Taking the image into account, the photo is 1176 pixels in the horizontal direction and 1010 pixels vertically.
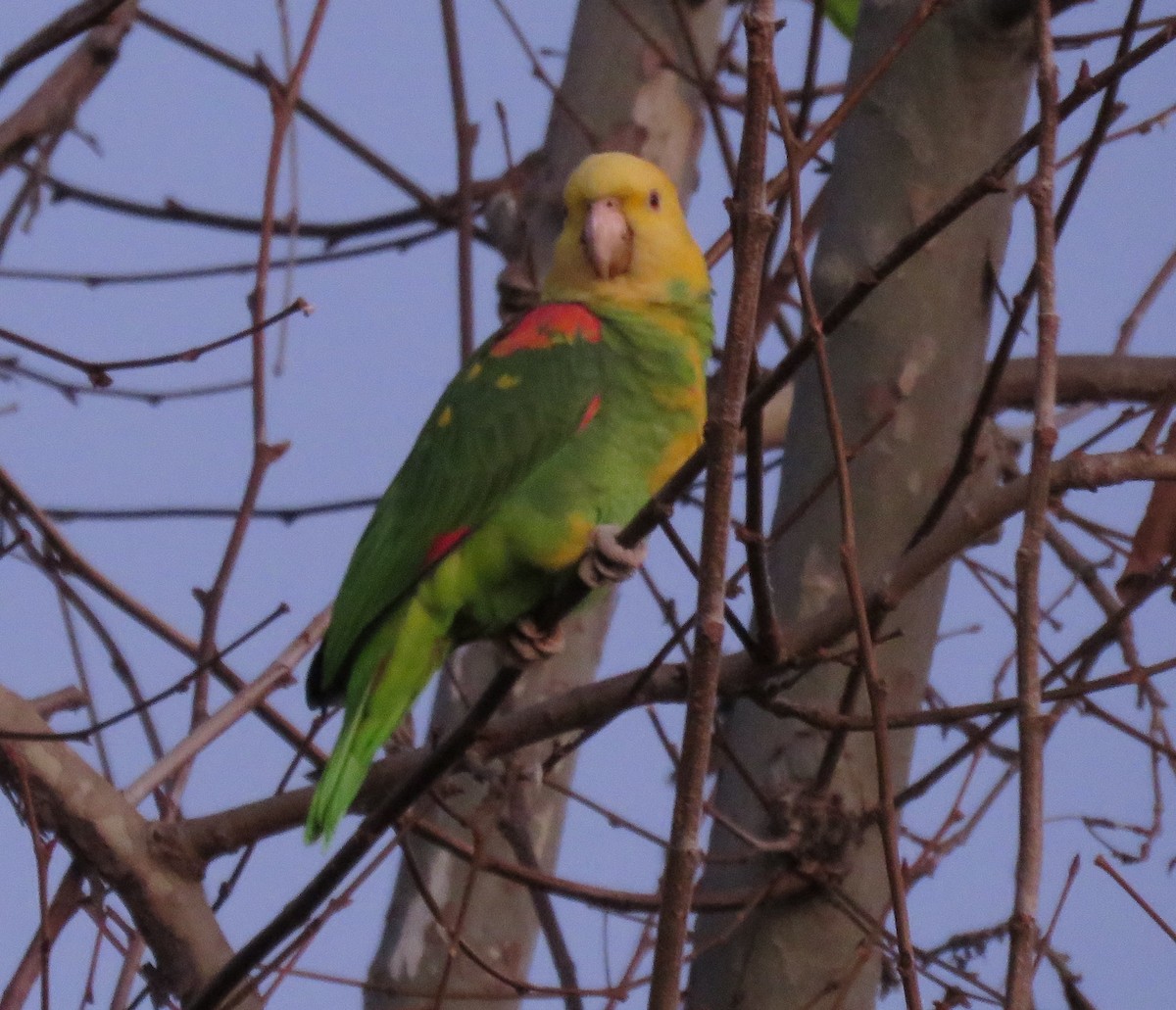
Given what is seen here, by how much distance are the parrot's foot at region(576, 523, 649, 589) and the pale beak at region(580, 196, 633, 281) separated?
2.53 ft

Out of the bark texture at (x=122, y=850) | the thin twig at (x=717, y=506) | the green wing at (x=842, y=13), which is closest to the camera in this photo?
the thin twig at (x=717, y=506)

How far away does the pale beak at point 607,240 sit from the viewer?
292cm

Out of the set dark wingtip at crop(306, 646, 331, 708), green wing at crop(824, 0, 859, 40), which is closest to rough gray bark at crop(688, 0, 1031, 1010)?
dark wingtip at crop(306, 646, 331, 708)

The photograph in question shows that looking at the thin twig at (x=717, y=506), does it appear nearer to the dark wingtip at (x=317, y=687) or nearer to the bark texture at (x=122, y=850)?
the bark texture at (x=122, y=850)

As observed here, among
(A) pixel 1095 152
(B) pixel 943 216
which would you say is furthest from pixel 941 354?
(B) pixel 943 216

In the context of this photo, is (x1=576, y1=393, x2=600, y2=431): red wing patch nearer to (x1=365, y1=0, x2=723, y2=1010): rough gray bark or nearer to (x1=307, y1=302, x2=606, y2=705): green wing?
(x1=307, y1=302, x2=606, y2=705): green wing

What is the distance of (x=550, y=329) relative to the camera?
2.79 meters

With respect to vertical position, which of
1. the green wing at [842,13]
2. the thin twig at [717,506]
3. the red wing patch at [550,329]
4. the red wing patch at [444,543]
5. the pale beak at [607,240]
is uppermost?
the green wing at [842,13]

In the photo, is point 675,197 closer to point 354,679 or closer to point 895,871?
point 354,679

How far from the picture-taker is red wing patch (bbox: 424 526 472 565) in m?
2.59

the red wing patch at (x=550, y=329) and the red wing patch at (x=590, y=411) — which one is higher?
the red wing patch at (x=550, y=329)

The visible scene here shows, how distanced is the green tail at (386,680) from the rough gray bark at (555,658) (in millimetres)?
277

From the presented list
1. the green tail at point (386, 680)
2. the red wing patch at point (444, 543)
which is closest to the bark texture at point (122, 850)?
the green tail at point (386, 680)

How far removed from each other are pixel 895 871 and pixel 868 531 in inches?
50.4
